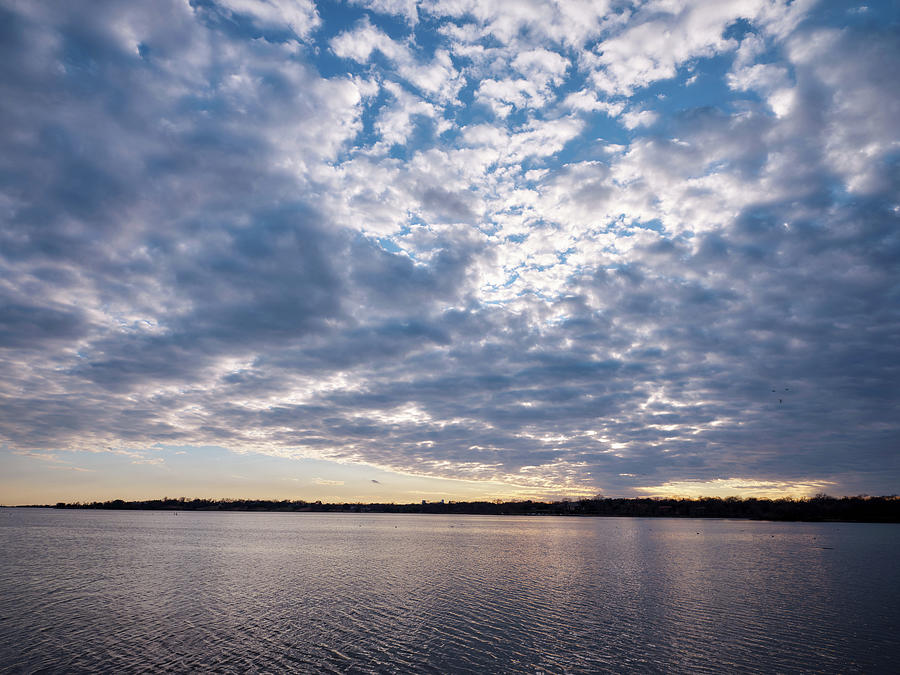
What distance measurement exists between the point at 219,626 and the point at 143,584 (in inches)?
860

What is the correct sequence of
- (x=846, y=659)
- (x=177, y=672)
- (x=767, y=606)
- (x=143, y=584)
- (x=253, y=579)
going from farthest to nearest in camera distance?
(x=253, y=579)
(x=143, y=584)
(x=767, y=606)
(x=846, y=659)
(x=177, y=672)

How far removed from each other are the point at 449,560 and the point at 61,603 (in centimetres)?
4946

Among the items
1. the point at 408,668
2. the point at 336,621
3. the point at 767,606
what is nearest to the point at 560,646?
the point at 408,668

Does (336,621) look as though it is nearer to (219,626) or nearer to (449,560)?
(219,626)

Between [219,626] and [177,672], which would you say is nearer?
[177,672]

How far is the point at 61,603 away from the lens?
40375mm

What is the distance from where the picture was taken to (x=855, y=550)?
4139 inches

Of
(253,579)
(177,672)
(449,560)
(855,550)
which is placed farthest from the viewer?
(855,550)

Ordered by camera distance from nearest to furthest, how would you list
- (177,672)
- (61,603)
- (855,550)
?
(177,672)
(61,603)
(855,550)

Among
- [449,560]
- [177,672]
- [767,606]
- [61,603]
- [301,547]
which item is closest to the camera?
[177,672]

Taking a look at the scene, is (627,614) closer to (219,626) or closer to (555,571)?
(555,571)

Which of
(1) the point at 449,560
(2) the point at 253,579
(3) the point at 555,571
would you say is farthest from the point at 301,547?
(3) the point at 555,571

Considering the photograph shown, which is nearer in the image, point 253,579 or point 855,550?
point 253,579

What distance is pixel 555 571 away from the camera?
6619cm
